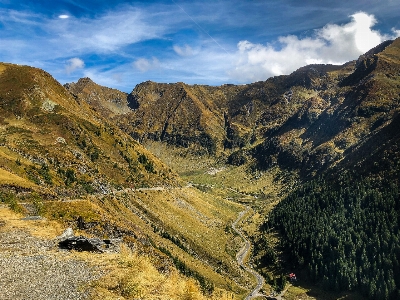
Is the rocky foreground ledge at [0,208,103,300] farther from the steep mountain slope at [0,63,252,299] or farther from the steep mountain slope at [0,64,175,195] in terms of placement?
the steep mountain slope at [0,64,175,195]

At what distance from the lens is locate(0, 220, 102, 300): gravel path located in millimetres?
31094

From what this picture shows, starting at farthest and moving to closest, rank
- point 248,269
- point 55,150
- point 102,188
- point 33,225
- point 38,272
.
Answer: point 248,269 < point 55,150 < point 102,188 < point 33,225 < point 38,272

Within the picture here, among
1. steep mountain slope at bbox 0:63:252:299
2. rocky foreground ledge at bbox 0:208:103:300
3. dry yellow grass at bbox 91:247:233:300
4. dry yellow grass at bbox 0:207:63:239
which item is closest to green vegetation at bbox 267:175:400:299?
steep mountain slope at bbox 0:63:252:299

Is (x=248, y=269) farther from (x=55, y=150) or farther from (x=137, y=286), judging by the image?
(x=137, y=286)

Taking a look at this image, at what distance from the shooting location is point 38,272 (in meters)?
35.5

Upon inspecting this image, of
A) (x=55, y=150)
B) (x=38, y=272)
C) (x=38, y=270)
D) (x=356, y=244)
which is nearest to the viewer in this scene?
(x=38, y=272)

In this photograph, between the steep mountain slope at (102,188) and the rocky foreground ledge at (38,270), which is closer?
the rocky foreground ledge at (38,270)

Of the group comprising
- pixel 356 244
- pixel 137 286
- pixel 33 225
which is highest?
pixel 137 286

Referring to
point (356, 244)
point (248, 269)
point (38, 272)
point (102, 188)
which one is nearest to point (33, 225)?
point (38, 272)

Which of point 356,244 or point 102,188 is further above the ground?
point 102,188

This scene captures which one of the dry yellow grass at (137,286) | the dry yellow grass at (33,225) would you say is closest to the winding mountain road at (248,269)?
the dry yellow grass at (33,225)

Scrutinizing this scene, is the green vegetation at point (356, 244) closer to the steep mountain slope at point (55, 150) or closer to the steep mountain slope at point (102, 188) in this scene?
the steep mountain slope at point (102, 188)

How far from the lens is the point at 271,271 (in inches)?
6526

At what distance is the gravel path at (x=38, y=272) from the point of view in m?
31.1
